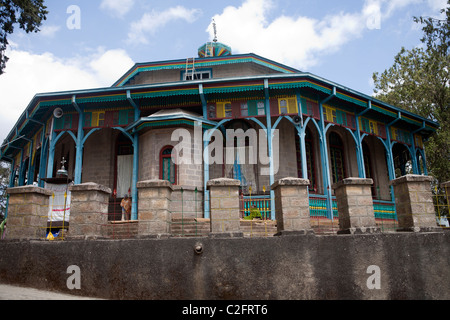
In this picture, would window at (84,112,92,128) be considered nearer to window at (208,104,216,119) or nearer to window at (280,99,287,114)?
window at (208,104,216,119)

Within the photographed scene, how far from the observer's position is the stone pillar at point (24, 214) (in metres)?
6.97

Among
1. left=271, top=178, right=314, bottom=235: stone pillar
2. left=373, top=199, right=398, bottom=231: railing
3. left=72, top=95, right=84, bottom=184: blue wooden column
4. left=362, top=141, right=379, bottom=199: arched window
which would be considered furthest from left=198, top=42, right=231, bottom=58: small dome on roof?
left=271, top=178, right=314, bottom=235: stone pillar

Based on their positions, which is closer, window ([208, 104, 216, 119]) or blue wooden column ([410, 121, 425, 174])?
window ([208, 104, 216, 119])

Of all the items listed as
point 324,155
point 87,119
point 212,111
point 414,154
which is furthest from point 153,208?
point 414,154

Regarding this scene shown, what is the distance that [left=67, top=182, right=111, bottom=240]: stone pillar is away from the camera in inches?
267

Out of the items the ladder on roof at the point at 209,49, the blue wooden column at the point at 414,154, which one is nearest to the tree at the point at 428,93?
the blue wooden column at the point at 414,154

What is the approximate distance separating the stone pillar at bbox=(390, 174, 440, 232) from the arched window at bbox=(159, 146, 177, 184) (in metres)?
7.18

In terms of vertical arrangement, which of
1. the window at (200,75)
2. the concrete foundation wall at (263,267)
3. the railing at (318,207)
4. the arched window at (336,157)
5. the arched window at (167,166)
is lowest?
the concrete foundation wall at (263,267)

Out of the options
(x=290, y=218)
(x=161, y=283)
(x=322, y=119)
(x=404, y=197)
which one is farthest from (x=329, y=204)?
(x=161, y=283)

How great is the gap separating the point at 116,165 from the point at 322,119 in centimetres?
812

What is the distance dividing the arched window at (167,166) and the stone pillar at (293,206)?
6026mm

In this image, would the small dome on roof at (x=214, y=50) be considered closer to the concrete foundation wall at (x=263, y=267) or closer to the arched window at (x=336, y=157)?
the arched window at (x=336, y=157)

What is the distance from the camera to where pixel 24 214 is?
7.02 m

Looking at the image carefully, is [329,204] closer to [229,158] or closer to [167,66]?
[229,158]
